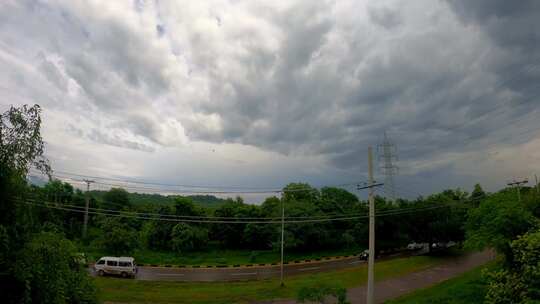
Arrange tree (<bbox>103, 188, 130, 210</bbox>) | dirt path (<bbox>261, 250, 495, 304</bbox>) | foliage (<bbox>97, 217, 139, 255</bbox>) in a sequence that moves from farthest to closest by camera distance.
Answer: tree (<bbox>103, 188, 130, 210</bbox>) < foliage (<bbox>97, 217, 139, 255</bbox>) < dirt path (<bbox>261, 250, 495, 304</bbox>)

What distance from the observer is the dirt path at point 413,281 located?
2286 cm

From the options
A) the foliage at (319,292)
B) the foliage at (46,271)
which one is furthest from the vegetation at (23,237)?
the foliage at (319,292)

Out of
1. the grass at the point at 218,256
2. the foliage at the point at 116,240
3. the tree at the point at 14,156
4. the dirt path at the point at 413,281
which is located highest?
the tree at the point at 14,156

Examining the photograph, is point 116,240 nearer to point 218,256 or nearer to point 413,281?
point 218,256

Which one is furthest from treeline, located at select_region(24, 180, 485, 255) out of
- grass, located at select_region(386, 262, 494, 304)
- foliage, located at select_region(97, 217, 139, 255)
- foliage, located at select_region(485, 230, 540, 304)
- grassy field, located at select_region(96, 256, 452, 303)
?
foliage, located at select_region(485, 230, 540, 304)

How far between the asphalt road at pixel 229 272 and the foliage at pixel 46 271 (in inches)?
863

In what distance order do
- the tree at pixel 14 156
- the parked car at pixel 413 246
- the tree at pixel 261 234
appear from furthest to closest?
the parked car at pixel 413 246, the tree at pixel 261 234, the tree at pixel 14 156

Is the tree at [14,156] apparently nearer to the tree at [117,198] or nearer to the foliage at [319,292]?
the foliage at [319,292]

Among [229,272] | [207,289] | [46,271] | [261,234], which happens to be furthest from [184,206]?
[46,271]

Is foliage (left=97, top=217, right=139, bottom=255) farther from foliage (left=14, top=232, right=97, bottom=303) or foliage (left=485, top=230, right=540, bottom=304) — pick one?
foliage (left=485, top=230, right=540, bottom=304)

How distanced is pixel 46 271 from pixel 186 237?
34682mm

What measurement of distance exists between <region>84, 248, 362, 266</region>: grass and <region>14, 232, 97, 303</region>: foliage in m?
29.9

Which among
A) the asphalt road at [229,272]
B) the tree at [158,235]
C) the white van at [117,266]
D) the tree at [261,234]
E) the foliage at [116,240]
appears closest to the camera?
the white van at [117,266]

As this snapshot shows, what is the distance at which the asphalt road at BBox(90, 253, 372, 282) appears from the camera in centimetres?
2948
